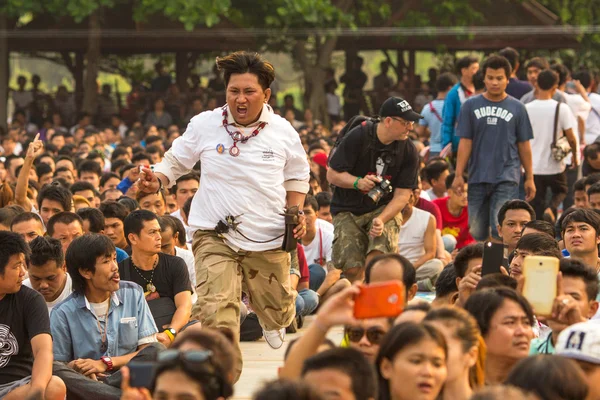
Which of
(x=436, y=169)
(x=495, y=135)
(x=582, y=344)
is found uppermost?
(x=495, y=135)

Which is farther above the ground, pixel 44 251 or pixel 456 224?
pixel 456 224

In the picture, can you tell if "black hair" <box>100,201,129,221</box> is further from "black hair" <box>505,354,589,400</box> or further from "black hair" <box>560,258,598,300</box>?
"black hair" <box>505,354,589,400</box>

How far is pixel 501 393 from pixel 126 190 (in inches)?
380

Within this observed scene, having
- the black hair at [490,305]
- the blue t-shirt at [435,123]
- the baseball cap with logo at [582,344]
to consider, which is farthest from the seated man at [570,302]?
the blue t-shirt at [435,123]

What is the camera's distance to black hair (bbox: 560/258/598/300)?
7.14 meters

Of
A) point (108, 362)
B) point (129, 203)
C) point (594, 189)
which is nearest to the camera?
point (108, 362)

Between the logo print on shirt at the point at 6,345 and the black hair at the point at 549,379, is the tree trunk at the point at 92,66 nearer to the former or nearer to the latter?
the logo print on shirt at the point at 6,345

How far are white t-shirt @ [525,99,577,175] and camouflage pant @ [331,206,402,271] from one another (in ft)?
14.0

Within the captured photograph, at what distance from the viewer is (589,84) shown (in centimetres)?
1816

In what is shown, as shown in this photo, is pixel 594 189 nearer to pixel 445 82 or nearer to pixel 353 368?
pixel 445 82

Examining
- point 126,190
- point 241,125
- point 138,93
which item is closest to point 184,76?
point 138,93

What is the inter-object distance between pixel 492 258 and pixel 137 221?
10.3 ft

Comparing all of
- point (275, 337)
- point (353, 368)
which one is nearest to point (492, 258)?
point (275, 337)

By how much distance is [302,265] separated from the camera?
12203mm
